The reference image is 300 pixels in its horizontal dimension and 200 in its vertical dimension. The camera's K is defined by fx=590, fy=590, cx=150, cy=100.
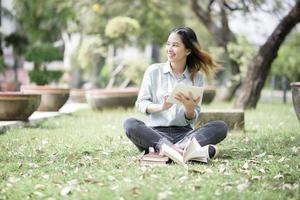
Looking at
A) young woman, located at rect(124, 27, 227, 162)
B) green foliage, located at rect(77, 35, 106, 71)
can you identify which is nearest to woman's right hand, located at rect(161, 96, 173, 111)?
young woman, located at rect(124, 27, 227, 162)

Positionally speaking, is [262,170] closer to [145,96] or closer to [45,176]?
[145,96]

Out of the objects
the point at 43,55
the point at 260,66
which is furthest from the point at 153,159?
the point at 43,55

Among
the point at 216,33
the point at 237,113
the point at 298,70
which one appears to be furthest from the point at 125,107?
the point at 298,70

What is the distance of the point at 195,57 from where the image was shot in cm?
646

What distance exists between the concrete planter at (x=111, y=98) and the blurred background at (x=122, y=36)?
6.68ft

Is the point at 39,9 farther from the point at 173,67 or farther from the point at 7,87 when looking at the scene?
the point at 173,67

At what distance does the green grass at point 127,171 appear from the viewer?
179 inches

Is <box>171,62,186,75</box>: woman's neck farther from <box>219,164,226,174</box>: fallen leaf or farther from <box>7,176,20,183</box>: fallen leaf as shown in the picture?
<box>7,176,20,183</box>: fallen leaf

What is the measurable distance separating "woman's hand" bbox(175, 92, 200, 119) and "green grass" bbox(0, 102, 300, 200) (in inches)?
22.7

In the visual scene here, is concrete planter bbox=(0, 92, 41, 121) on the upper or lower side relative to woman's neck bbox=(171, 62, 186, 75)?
lower

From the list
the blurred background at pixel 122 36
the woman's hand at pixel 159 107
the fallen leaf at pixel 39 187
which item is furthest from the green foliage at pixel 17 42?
the fallen leaf at pixel 39 187

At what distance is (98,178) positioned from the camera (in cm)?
508

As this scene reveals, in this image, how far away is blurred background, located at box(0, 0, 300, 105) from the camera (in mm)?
19656

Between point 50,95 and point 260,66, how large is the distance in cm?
546
